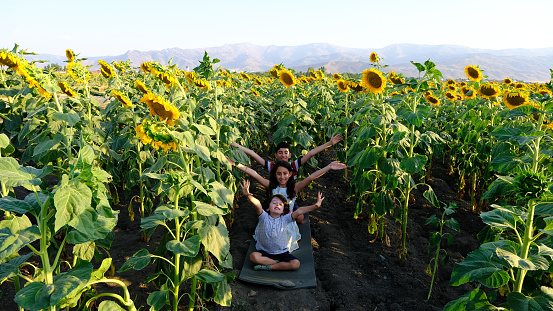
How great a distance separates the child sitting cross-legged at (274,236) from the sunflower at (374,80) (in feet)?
4.70

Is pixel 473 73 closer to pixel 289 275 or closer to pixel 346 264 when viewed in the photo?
pixel 346 264

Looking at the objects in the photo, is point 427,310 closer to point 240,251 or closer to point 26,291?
point 240,251

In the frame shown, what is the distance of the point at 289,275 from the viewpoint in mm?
3846

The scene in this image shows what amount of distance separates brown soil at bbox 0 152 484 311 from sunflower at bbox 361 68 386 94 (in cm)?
168

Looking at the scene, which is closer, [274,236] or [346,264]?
[346,264]

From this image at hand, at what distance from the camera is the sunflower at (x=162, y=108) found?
2.35 meters

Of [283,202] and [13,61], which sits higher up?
[13,61]

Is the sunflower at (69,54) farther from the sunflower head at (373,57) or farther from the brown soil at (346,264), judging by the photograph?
the sunflower head at (373,57)

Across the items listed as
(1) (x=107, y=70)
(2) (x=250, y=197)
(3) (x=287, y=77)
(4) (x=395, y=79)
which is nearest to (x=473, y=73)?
(4) (x=395, y=79)

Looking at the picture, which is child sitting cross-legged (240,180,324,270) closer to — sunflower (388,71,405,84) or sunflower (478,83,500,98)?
sunflower (388,71,405,84)

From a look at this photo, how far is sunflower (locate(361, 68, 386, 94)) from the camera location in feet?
13.6

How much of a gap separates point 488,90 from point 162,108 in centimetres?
502

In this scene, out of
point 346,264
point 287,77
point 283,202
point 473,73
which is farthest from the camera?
point 473,73

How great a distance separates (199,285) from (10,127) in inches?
117
